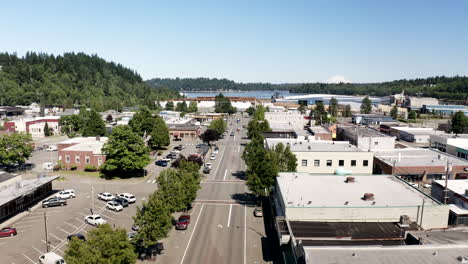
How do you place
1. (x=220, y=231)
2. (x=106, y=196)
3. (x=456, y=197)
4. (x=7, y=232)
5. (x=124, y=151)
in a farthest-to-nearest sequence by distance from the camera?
(x=124, y=151) < (x=106, y=196) < (x=456, y=197) < (x=220, y=231) < (x=7, y=232)

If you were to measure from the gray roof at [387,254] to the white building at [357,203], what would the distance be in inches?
299

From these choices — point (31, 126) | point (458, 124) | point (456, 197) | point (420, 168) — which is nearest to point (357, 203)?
point (456, 197)

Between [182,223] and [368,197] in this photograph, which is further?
[182,223]

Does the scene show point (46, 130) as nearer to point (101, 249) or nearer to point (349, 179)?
point (101, 249)

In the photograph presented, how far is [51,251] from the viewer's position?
3262cm

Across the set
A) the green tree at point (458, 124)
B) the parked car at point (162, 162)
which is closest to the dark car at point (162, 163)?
the parked car at point (162, 162)

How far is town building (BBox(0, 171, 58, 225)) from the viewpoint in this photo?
40294 mm

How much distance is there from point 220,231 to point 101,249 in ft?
54.2

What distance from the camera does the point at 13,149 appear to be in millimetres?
59719

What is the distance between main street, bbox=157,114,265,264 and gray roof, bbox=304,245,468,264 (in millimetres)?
10726

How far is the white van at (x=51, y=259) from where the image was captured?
96.7ft

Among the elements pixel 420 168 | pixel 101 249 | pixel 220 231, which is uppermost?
pixel 101 249

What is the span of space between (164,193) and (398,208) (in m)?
21.6

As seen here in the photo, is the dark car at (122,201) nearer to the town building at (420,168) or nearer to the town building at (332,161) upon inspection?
the town building at (332,161)
